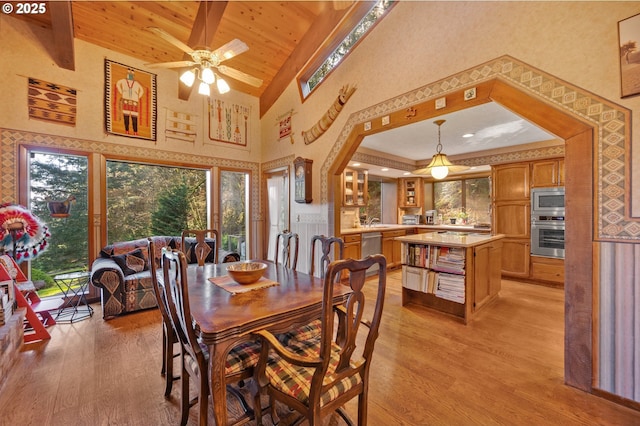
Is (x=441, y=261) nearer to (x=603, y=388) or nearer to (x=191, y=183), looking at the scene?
(x=603, y=388)

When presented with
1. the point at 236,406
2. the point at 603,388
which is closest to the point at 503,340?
the point at 603,388

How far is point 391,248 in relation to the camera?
5559mm

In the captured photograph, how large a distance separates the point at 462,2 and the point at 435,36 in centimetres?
32

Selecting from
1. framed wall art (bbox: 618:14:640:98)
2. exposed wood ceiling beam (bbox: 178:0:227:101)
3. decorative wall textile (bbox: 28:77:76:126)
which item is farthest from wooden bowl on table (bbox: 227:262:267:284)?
decorative wall textile (bbox: 28:77:76:126)

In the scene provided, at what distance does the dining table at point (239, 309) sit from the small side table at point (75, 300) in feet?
7.40

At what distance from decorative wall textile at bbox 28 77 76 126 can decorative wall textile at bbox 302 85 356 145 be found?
3.37m

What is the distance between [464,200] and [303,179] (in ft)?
14.3

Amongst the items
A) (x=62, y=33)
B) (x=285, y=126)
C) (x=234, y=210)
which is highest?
(x=62, y=33)

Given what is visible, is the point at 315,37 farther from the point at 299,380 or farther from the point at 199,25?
the point at 299,380

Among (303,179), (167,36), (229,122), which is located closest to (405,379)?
(303,179)

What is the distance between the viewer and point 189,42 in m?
3.84

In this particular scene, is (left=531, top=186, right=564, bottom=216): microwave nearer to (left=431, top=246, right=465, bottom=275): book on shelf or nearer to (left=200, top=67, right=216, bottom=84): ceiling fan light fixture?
(left=431, top=246, right=465, bottom=275): book on shelf

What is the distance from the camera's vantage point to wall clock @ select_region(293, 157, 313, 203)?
4.32m

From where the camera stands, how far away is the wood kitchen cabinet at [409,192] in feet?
21.8
